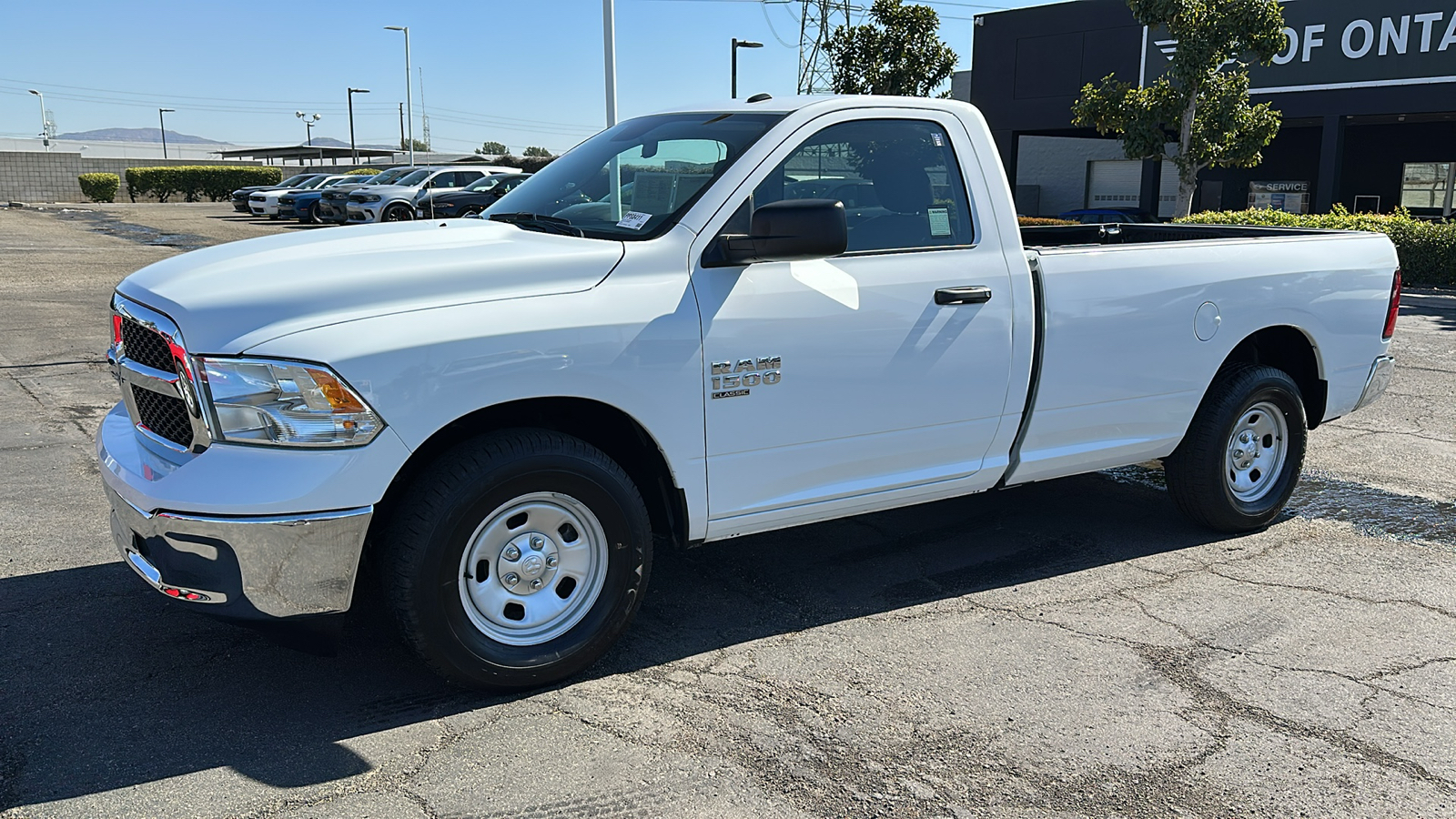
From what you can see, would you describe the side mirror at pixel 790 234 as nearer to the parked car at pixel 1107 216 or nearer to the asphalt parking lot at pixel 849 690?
the asphalt parking lot at pixel 849 690

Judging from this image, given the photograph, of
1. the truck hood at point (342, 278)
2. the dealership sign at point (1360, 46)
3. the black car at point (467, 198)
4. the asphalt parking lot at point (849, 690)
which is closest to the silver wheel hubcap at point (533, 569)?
the asphalt parking lot at point (849, 690)

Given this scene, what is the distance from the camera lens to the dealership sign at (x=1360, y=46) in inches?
867

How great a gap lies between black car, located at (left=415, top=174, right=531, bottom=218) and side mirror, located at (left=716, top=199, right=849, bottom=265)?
71.8ft

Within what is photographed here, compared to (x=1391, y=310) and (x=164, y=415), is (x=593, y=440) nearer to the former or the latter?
(x=164, y=415)

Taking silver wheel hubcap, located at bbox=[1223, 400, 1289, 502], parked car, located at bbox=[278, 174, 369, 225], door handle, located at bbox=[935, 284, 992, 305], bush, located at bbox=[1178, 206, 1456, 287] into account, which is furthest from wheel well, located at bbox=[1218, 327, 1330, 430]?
parked car, located at bbox=[278, 174, 369, 225]

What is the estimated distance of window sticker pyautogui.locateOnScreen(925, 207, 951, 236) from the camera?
15.0ft

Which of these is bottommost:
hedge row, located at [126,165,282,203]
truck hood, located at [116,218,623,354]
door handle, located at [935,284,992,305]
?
door handle, located at [935,284,992,305]

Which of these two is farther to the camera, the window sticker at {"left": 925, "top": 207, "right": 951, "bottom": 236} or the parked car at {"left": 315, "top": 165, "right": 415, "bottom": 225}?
the parked car at {"left": 315, "top": 165, "right": 415, "bottom": 225}

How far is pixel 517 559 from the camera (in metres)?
3.81

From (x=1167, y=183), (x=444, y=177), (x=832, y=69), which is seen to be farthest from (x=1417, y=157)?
(x=444, y=177)

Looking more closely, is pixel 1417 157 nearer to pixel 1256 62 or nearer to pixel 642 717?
pixel 1256 62

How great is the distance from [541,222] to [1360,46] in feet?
78.2

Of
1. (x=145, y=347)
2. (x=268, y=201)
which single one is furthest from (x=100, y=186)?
(x=145, y=347)

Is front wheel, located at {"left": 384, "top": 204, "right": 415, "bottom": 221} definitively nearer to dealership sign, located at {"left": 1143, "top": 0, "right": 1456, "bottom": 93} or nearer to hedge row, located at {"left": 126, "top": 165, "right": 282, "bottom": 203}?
dealership sign, located at {"left": 1143, "top": 0, "right": 1456, "bottom": 93}
